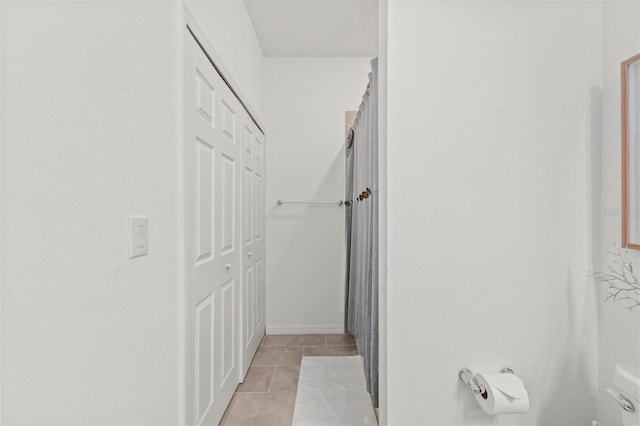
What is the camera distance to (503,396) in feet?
3.65

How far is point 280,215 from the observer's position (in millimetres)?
3113

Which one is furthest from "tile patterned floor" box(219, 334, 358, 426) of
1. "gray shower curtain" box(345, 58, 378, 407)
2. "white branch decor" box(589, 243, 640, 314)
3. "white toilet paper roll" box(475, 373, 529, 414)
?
"white branch decor" box(589, 243, 640, 314)

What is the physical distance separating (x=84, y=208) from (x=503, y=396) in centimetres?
136

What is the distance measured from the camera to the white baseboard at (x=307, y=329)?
3107 mm

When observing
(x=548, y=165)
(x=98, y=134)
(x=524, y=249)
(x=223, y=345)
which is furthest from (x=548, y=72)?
(x=223, y=345)

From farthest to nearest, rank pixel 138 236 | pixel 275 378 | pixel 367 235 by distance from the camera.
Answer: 1. pixel 275 378
2. pixel 367 235
3. pixel 138 236

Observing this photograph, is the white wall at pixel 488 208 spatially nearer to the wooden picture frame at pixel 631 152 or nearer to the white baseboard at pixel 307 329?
the wooden picture frame at pixel 631 152

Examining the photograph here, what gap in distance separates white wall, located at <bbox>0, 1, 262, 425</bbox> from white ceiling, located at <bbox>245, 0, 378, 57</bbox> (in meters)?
1.48

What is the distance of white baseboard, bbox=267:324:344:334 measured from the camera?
311 centimetres

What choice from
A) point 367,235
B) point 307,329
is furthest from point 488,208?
point 307,329

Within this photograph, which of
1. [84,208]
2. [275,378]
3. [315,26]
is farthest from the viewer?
[315,26]

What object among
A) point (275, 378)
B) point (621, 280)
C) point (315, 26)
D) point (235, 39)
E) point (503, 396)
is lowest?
point (275, 378)

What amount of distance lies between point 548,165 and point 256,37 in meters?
2.44

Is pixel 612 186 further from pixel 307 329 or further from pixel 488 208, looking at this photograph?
pixel 307 329
